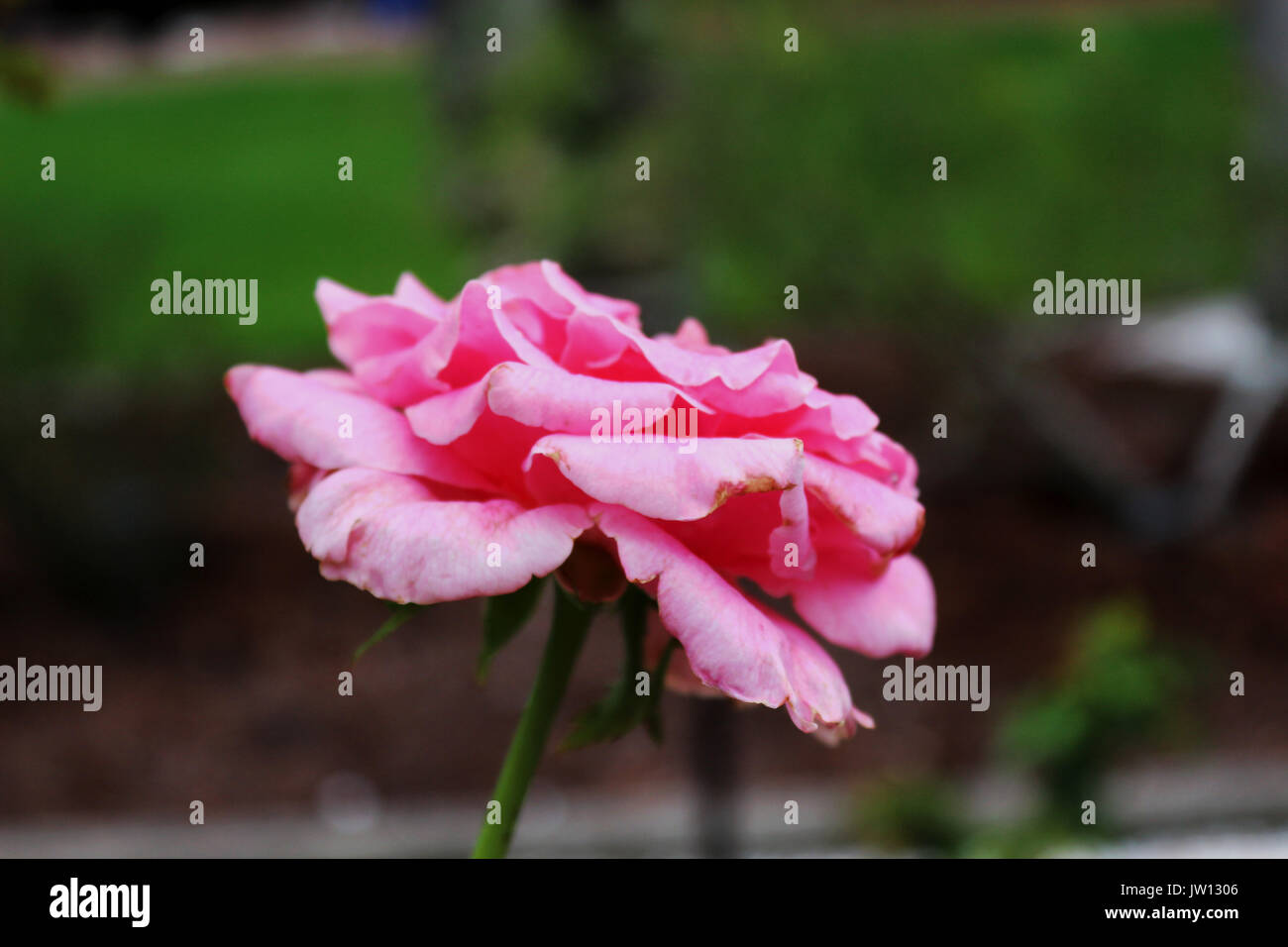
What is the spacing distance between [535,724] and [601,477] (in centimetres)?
10

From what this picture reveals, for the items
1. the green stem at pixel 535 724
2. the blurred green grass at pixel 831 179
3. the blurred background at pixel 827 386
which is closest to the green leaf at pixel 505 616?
the green stem at pixel 535 724

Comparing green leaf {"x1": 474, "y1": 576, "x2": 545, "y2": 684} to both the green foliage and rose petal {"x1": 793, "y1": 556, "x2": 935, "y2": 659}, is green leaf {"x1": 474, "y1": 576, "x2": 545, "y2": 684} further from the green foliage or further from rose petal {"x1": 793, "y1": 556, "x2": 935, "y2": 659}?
the green foliage

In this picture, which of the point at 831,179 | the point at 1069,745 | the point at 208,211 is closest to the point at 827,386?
the point at 831,179

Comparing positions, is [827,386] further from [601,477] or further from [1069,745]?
[601,477]

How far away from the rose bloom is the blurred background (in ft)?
5.34

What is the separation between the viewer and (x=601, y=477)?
465 mm

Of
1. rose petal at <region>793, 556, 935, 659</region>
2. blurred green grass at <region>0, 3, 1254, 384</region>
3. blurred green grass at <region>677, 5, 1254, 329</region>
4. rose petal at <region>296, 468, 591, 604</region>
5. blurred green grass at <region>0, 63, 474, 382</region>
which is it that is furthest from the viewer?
blurred green grass at <region>0, 63, 474, 382</region>

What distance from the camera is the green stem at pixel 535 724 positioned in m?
0.50

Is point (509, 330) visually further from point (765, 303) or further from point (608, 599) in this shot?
point (765, 303)

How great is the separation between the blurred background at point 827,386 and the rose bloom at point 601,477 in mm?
1626

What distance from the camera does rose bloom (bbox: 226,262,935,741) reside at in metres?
0.47

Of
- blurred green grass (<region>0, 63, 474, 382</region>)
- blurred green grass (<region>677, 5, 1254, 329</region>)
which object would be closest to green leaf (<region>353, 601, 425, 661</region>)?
blurred green grass (<region>0, 63, 474, 382</region>)

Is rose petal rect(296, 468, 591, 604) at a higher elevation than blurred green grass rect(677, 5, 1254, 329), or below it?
below

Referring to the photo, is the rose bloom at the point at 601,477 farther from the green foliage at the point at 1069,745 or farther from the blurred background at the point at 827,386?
the green foliage at the point at 1069,745
